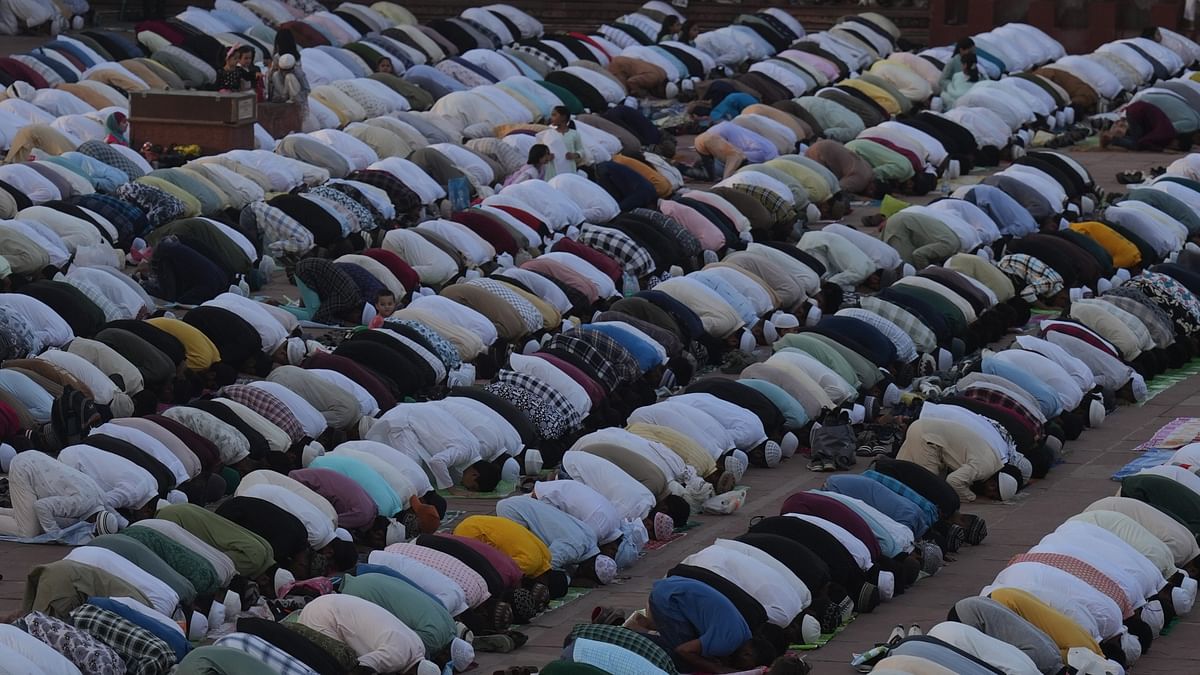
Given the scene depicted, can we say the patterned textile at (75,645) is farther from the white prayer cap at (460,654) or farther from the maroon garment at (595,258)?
the maroon garment at (595,258)

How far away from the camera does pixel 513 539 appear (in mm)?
15000

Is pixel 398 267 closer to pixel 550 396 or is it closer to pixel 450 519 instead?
pixel 550 396

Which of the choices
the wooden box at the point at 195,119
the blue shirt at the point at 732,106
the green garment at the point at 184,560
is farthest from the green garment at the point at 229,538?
the blue shirt at the point at 732,106

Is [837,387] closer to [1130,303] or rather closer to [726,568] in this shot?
[1130,303]

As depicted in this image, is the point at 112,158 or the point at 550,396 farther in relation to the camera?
the point at 112,158

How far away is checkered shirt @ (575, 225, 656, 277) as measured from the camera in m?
22.2

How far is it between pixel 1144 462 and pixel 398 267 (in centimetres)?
662

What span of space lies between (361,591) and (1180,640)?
473 centimetres

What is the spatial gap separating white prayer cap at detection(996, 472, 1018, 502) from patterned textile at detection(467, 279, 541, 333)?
4.55 metres

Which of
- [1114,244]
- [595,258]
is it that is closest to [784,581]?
[595,258]

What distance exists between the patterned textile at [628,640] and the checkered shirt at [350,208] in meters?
10.4

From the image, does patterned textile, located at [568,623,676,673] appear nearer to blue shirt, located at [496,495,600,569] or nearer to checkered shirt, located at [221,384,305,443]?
blue shirt, located at [496,495,600,569]

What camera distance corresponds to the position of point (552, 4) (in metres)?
37.0

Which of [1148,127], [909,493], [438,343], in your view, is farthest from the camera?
[1148,127]
